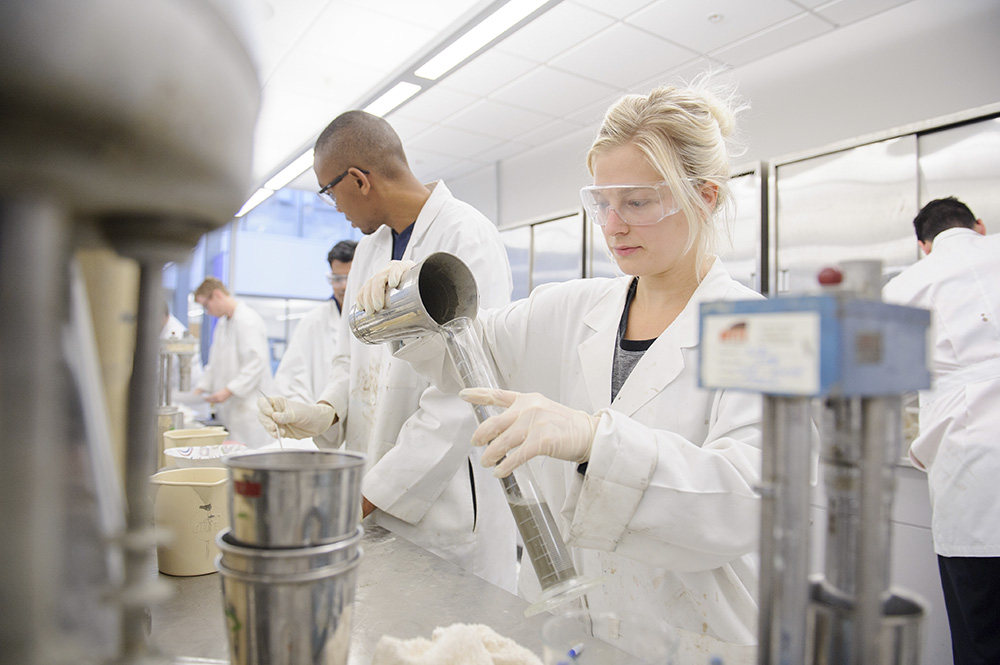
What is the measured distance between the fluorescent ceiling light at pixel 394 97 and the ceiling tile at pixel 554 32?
910 millimetres

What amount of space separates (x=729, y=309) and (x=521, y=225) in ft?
18.4

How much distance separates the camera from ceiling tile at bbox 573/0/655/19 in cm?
352

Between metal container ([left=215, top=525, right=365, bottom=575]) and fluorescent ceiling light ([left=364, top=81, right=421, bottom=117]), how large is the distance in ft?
15.0

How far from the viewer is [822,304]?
406mm

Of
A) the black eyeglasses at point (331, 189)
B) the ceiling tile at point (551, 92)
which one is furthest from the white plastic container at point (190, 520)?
the ceiling tile at point (551, 92)

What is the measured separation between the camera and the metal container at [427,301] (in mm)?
1296

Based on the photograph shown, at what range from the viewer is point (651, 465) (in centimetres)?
96

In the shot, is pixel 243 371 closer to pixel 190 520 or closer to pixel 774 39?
pixel 190 520

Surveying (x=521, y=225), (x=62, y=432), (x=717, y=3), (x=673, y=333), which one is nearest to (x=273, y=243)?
(x=521, y=225)

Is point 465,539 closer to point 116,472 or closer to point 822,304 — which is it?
point 116,472

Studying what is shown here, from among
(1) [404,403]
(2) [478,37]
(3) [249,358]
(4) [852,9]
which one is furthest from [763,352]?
(3) [249,358]

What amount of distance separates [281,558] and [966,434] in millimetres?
2845

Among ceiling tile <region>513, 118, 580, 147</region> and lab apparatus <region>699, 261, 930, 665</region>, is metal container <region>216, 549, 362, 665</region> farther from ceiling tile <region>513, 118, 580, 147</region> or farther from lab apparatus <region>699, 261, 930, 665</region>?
ceiling tile <region>513, 118, 580, 147</region>

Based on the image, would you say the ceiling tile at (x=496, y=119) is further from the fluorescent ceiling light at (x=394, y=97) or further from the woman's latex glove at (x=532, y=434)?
the woman's latex glove at (x=532, y=434)
